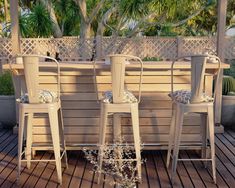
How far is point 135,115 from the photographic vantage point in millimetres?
2598

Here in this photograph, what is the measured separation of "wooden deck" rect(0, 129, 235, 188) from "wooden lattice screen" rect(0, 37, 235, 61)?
4602 mm

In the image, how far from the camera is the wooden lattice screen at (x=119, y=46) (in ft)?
25.4

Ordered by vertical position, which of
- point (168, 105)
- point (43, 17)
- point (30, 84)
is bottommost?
point (168, 105)

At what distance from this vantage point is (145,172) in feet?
9.52

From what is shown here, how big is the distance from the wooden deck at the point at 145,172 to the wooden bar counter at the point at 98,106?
0.60 ft

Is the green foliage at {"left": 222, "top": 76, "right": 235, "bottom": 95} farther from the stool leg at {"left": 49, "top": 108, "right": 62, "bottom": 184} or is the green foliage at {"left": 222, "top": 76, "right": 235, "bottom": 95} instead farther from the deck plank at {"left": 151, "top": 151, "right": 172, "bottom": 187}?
the stool leg at {"left": 49, "top": 108, "right": 62, "bottom": 184}

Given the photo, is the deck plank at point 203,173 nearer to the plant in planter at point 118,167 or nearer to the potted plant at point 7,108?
the plant in planter at point 118,167

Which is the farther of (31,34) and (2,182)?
(31,34)

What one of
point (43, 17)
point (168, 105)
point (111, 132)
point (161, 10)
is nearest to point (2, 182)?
point (111, 132)

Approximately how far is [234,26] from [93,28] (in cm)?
985

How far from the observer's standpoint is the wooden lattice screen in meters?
7.73

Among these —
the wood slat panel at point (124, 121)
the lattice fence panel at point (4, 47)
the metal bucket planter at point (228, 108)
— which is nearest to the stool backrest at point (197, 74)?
the wood slat panel at point (124, 121)

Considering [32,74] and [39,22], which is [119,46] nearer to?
[39,22]

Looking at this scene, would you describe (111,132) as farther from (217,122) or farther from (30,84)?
(217,122)
